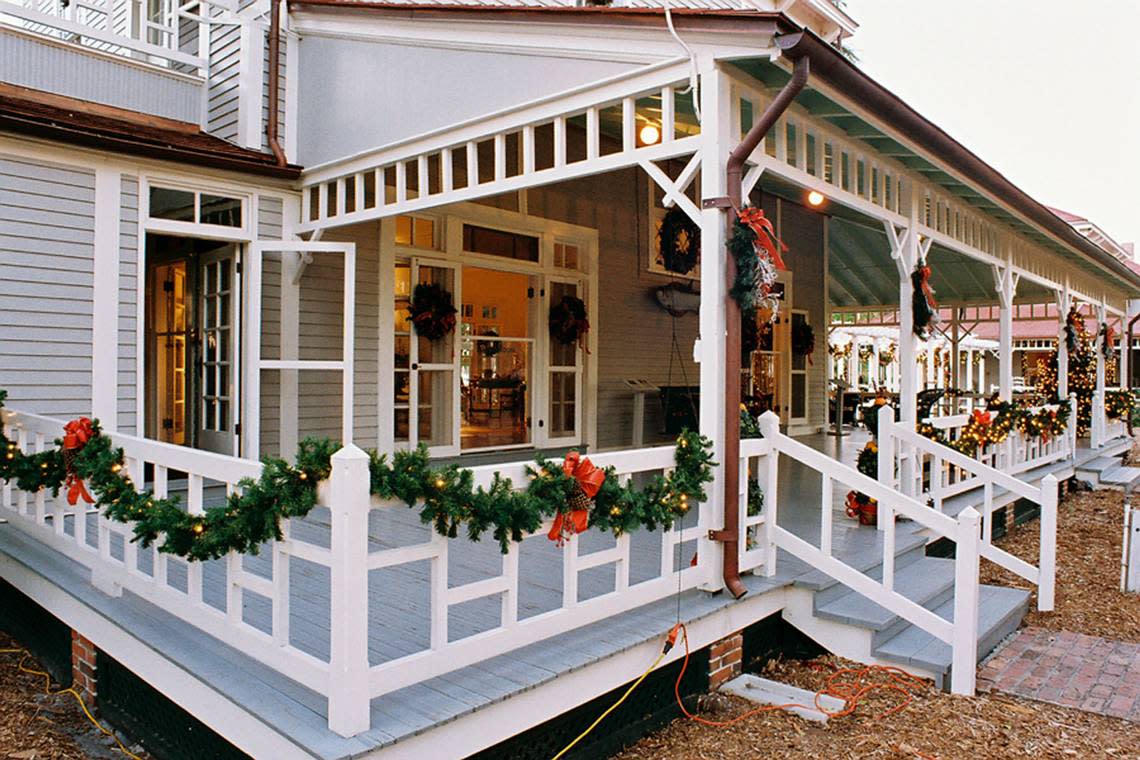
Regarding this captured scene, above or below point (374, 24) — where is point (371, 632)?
below

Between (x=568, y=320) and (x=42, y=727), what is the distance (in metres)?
5.85

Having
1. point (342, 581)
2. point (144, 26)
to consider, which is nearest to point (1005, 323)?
point (342, 581)

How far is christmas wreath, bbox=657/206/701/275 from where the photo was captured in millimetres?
5855

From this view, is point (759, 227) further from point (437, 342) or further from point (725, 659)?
point (437, 342)

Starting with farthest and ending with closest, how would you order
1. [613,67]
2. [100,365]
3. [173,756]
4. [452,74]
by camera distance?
[100,365]
[452,74]
[613,67]
[173,756]

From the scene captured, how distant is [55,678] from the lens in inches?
177

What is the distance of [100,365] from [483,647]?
4087mm

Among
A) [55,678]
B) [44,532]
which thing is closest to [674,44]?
[44,532]

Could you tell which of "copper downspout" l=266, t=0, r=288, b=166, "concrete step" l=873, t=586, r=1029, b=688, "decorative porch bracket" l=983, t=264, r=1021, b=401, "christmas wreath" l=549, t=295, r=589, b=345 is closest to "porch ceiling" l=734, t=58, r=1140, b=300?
"decorative porch bracket" l=983, t=264, r=1021, b=401

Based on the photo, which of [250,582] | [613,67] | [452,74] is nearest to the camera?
[250,582]

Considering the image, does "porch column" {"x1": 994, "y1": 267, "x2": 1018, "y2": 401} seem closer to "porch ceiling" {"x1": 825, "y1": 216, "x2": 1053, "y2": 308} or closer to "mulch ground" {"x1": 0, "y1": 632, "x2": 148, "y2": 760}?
"porch ceiling" {"x1": 825, "y1": 216, "x2": 1053, "y2": 308}

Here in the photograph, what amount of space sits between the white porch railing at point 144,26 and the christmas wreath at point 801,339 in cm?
858

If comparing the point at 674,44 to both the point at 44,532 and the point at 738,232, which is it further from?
the point at 44,532

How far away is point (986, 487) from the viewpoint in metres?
5.98
